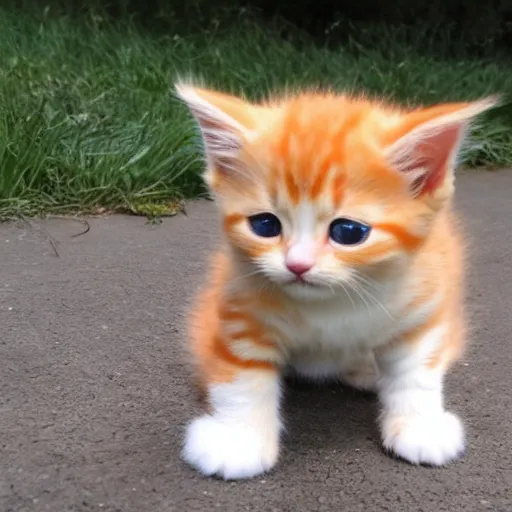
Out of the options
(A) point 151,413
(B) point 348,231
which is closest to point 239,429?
(A) point 151,413

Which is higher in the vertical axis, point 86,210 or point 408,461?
point 408,461

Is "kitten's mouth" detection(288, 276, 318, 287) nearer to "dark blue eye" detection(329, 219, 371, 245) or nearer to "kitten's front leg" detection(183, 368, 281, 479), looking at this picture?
"dark blue eye" detection(329, 219, 371, 245)

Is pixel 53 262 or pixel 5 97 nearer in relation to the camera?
pixel 53 262

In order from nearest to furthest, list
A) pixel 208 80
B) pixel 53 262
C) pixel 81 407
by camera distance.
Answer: pixel 81 407 < pixel 53 262 < pixel 208 80

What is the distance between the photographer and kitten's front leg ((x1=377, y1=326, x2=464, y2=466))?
108cm

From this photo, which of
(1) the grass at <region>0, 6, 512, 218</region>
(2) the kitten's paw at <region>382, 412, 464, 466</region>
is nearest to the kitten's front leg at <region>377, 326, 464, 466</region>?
(2) the kitten's paw at <region>382, 412, 464, 466</region>

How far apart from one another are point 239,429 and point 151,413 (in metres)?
0.20

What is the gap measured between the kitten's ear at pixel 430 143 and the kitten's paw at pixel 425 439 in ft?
1.11

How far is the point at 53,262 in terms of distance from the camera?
6.13ft

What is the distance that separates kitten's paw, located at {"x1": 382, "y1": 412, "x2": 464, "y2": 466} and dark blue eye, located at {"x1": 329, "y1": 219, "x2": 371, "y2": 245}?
313mm

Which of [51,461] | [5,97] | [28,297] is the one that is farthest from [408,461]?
[5,97]

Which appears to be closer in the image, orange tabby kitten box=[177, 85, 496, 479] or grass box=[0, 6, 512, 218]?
orange tabby kitten box=[177, 85, 496, 479]

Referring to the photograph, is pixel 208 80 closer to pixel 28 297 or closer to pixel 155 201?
pixel 155 201

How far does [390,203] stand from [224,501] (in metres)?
0.44
